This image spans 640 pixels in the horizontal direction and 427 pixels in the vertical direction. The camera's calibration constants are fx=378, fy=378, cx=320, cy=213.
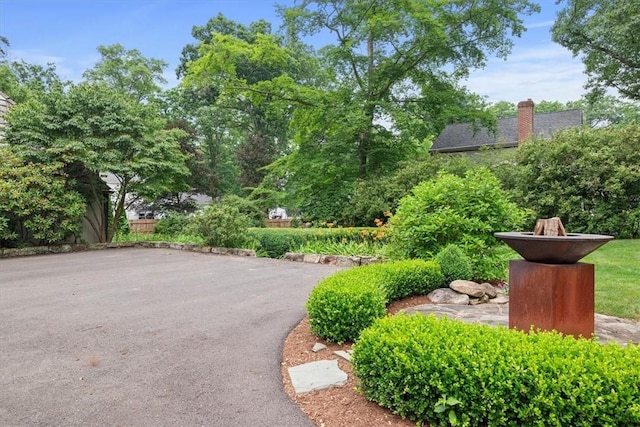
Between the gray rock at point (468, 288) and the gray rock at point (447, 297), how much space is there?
61 millimetres

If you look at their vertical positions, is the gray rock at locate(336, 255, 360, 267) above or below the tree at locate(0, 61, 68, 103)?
below

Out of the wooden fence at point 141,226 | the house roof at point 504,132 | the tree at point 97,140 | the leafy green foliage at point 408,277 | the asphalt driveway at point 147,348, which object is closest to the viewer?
the asphalt driveway at point 147,348

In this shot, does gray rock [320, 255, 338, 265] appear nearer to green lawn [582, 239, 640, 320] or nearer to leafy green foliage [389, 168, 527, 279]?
leafy green foliage [389, 168, 527, 279]

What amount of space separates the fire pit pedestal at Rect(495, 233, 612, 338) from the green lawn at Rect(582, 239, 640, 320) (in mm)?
1842

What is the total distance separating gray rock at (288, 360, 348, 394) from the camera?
8.83 feet

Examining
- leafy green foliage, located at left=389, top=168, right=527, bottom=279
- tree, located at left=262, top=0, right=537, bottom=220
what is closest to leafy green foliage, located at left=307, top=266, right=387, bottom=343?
leafy green foliage, located at left=389, top=168, right=527, bottom=279

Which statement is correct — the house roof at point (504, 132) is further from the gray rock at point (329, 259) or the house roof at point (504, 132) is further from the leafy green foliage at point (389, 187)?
the gray rock at point (329, 259)

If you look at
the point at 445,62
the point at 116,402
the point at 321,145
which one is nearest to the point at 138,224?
the point at 321,145

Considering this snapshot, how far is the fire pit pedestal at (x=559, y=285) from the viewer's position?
2.95 m

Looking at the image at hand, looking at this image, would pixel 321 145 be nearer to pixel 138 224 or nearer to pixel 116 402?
pixel 138 224

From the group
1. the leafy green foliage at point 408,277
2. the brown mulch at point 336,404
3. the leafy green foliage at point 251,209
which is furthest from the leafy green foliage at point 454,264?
the leafy green foliage at point 251,209

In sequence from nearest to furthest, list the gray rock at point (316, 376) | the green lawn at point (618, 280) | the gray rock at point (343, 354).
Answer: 1. the gray rock at point (316, 376)
2. the gray rock at point (343, 354)
3. the green lawn at point (618, 280)

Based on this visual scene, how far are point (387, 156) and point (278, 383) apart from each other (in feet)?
41.3

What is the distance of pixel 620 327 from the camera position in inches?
150
